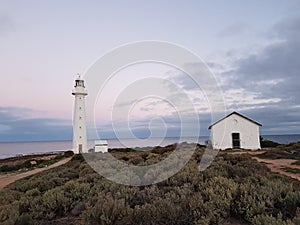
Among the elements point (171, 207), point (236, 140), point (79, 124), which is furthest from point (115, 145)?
point (171, 207)

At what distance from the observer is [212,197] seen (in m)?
5.24

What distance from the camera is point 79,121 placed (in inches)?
1252

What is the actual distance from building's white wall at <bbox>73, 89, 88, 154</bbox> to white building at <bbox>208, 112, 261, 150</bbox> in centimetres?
1519

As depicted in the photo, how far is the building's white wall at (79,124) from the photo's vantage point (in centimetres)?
3161

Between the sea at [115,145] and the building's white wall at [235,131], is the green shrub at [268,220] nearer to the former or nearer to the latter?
the sea at [115,145]

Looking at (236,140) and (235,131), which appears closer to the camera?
(236,140)

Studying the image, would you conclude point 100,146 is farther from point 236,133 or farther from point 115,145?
point 115,145

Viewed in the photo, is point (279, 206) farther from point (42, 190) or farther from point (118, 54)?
point (118, 54)

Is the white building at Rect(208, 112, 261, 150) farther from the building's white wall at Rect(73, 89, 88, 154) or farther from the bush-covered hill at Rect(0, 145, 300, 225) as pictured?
the bush-covered hill at Rect(0, 145, 300, 225)

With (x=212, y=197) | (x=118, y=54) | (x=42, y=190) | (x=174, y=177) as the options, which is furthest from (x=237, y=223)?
(x=118, y=54)

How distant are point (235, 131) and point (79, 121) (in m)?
18.2

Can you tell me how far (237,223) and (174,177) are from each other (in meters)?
2.76

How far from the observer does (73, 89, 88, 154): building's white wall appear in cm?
3161

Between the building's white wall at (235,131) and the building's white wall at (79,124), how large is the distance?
15272 mm
